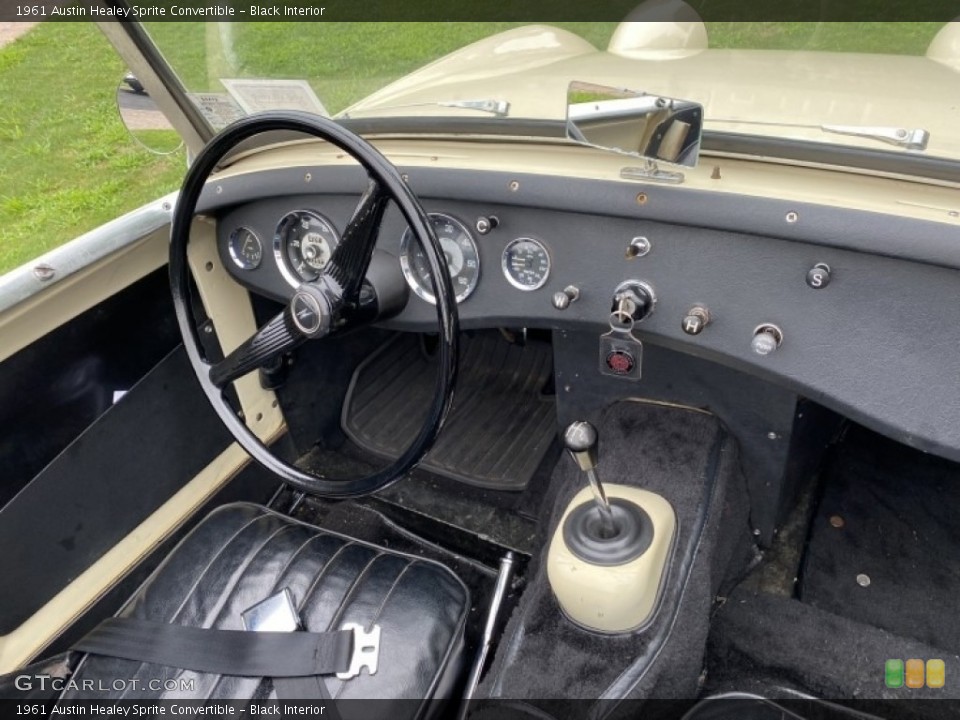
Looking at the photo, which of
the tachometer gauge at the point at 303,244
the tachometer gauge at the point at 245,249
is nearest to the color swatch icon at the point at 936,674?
the tachometer gauge at the point at 303,244

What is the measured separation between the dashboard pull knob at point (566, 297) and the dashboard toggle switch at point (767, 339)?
0.32 meters

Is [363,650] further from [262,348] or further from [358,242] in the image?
[358,242]

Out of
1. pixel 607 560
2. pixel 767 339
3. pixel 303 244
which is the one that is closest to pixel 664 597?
pixel 607 560

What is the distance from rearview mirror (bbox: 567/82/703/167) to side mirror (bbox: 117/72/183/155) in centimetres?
100

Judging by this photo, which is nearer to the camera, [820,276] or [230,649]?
[820,276]

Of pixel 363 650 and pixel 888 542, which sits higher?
pixel 363 650

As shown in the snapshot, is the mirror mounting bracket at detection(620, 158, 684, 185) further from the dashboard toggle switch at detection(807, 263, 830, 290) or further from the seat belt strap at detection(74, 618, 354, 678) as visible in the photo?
the seat belt strap at detection(74, 618, 354, 678)

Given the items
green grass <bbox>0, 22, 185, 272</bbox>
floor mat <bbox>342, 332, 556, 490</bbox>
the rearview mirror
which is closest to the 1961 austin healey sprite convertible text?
the rearview mirror

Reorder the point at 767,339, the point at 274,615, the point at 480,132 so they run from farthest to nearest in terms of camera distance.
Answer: the point at 480,132, the point at 274,615, the point at 767,339

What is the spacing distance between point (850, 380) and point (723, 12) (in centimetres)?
59

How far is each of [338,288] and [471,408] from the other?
3.56 feet

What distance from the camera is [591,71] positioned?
1365mm

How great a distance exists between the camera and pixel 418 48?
1.41m

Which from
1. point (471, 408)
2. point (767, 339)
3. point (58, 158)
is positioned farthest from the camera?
point (58, 158)
